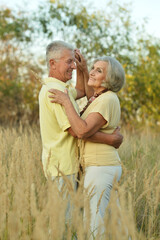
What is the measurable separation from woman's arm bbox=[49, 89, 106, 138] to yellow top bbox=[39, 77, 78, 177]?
5 cm

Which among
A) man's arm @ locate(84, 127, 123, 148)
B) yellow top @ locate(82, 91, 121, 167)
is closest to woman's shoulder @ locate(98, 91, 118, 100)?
yellow top @ locate(82, 91, 121, 167)

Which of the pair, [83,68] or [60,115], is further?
[83,68]

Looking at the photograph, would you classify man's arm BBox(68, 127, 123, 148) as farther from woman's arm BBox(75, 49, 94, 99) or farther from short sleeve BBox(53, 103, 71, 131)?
woman's arm BBox(75, 49, 94, 99)

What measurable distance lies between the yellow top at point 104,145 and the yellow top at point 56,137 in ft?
0.38

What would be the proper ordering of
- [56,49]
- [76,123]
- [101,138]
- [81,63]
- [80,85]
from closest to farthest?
[76,123], [101,138], [56,49], [81,63], [80,85]

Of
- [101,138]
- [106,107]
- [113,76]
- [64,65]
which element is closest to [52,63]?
[64,65]

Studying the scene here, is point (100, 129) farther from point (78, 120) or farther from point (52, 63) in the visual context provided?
point (52, 63)

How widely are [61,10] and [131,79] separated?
408 centimetres

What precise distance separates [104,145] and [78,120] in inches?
13.0

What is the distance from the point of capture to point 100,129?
8.65 ft

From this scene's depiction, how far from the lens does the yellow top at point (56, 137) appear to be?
8.29ft

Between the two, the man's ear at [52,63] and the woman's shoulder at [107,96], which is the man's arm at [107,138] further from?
the man's ear at [52,63]

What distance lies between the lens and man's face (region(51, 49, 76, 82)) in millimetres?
2848

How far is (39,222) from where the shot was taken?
1.31 meters
